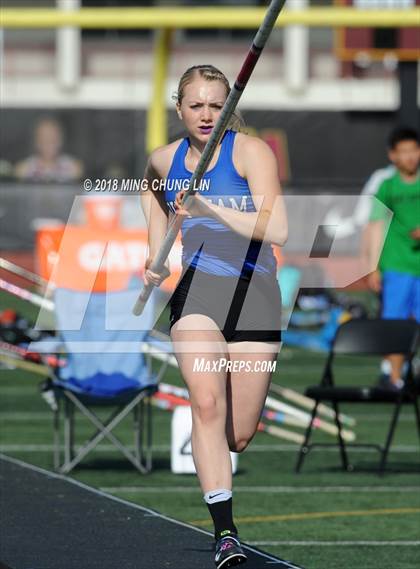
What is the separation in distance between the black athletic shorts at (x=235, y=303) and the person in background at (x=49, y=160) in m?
26.6

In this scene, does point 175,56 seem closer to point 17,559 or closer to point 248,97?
point 248,97

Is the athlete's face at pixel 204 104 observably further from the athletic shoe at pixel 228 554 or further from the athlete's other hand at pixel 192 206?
the athletic shoe at pixel 228 554

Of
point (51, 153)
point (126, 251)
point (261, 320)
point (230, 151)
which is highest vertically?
point (51, 153)

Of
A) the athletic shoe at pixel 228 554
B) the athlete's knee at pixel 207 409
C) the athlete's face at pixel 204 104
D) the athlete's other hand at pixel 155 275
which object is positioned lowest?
the athletic shoe at pixel 228 554

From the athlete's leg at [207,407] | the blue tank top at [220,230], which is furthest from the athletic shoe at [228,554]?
the blue tank top at [220,230]

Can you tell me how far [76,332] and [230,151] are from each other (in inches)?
158

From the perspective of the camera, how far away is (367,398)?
9297mm

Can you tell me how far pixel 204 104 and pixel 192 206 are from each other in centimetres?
39

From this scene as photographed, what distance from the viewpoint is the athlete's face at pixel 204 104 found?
605 centimetres

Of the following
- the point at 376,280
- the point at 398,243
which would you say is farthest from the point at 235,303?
the point at 376,280

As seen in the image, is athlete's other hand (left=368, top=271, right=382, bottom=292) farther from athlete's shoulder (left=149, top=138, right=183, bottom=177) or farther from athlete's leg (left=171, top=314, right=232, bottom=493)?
athlete's leg (left=171, top=314, right=232, bottom=493)

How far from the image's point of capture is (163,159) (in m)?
6.27

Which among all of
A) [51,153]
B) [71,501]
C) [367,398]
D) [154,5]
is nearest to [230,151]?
[71,501]

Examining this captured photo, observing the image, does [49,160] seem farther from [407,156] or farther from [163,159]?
[163,159]
